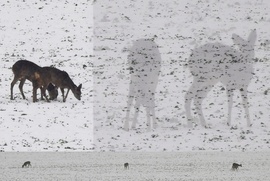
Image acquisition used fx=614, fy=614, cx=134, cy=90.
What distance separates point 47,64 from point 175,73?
7.81 m

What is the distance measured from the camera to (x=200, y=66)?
33.1 metres

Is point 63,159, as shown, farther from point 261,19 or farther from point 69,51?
point 261,19

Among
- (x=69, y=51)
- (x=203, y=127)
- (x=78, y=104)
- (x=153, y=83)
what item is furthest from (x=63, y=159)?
(x=69, y=51)

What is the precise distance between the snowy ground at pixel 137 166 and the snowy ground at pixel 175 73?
1994mm

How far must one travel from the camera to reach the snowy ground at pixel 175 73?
2209cm

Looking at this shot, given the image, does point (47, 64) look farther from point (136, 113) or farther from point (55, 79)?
point (136, 113)

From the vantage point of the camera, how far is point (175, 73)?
32.8 m

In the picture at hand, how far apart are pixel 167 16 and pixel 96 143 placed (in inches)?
966

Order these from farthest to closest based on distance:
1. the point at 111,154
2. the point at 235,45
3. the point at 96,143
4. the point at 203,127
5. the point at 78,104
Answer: the point at 235,45, the point at 78,104, the point at 203,127, the point at 96,143, the point at 111,154

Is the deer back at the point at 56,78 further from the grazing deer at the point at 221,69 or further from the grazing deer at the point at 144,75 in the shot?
the grazing deer at the point at 221,69

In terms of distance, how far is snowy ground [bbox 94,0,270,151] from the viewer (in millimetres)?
22094

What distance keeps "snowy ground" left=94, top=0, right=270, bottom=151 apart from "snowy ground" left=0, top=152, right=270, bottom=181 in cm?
199

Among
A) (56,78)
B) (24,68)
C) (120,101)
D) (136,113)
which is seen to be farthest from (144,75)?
(136,113)

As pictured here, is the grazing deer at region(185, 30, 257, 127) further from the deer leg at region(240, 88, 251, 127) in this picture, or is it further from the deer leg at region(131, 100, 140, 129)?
the deer leg at region(131, 100, 140, 129)
